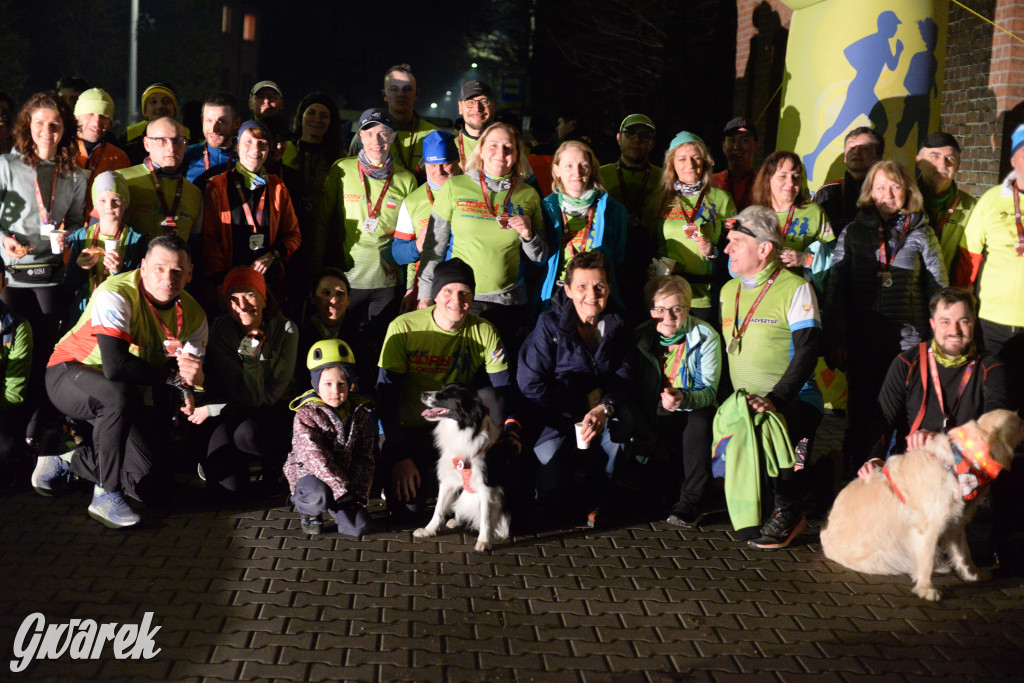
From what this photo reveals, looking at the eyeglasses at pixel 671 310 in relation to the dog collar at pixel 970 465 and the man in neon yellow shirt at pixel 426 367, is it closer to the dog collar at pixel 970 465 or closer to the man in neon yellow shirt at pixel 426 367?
the man in neon yellow shirt at pixel 426 367

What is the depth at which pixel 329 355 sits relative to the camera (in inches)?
223

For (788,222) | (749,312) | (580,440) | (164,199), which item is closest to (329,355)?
(580,440)

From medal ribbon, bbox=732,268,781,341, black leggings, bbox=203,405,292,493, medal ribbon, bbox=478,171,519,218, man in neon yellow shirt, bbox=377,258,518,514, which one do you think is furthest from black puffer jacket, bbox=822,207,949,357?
black leggings, bbox=203,405,292,493

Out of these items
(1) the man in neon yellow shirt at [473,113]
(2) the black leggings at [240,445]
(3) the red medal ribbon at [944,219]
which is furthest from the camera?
(1) the man in neon yellow shirt at [473,113]

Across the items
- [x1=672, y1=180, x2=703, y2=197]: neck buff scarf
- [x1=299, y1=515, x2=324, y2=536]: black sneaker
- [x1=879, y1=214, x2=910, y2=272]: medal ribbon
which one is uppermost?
[x1=672, y1=180, x2=703, y2=197]: neck buff scarf

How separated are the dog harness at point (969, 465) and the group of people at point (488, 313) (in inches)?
26.4

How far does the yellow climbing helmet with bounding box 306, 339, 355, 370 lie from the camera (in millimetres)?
5660

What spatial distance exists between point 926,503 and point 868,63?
495 cm

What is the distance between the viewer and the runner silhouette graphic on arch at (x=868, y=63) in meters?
8.48

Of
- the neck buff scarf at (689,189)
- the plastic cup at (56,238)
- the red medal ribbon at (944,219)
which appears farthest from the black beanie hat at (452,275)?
the red medal ribbon at (944,219)

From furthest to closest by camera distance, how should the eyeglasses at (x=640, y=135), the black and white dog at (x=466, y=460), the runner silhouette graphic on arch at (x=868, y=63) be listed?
the runner silhouette graphic on arch at (x=868, y=63)
the eyeglasses at (x=640, y=135)
the black and white dog at (x=466, y=460)

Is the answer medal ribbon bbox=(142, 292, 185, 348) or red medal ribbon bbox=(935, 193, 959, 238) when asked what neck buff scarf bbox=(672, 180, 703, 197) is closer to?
red medal ribbon bbox=(935, 193, 959, 238)

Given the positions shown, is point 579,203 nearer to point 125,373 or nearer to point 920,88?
point 125,373

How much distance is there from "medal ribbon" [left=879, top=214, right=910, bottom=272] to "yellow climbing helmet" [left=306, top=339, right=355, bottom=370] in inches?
134
